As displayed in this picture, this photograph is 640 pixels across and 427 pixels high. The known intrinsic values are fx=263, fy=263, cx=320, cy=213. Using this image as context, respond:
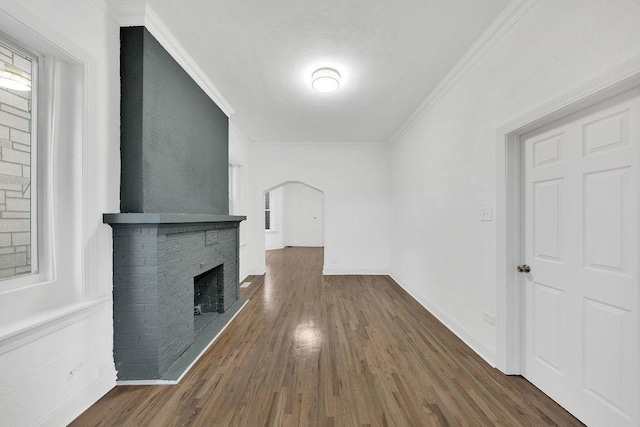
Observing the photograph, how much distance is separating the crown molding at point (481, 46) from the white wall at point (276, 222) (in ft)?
25.7

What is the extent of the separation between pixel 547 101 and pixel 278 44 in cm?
220

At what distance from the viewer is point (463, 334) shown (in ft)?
9.09

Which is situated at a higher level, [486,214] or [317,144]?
[317,144]

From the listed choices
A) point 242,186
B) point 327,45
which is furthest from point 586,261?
point 242,186

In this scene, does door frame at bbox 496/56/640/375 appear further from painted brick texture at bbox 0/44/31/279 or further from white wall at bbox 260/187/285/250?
white wall at bbox 260/187/285/250

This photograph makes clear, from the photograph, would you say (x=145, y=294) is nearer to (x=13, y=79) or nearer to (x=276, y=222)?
(x=13, y=79)

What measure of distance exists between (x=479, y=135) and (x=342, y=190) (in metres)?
3.53

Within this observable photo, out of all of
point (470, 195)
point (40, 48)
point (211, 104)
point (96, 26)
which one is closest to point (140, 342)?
point (40, 48)

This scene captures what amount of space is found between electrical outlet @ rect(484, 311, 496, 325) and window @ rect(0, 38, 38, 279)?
3.42 meters

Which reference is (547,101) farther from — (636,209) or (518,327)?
(518,327)

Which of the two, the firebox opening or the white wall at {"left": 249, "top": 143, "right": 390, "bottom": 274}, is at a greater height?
the white wall at {"left": 249, "top": 143, "right": 390, "bottom": 274}

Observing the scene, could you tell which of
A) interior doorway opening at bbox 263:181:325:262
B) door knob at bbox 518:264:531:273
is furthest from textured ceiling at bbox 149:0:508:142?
interior doorway opening at bbox 263:181:325:262

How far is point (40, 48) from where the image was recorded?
1.62 meters

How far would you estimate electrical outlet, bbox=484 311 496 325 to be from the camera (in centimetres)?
230
